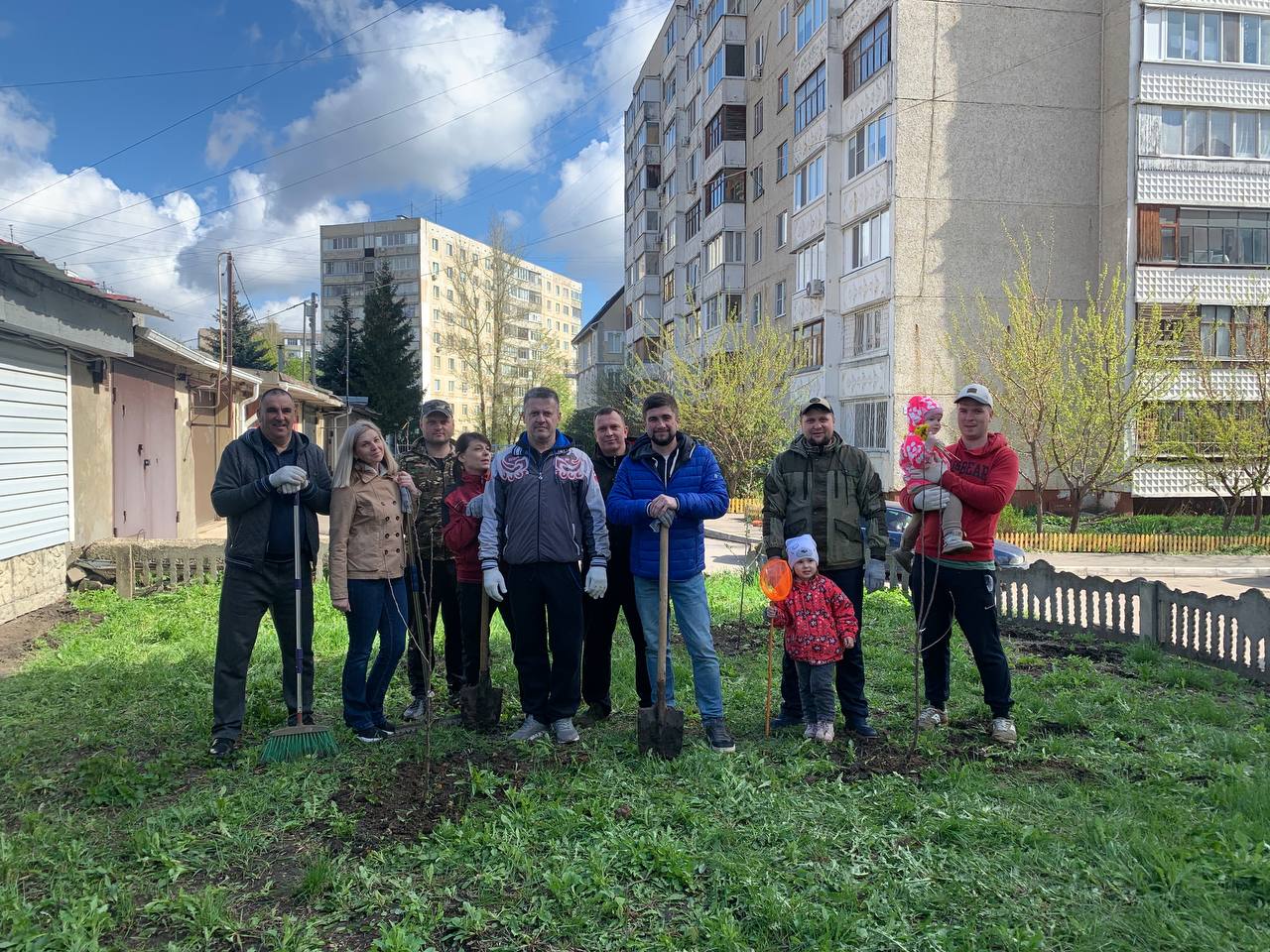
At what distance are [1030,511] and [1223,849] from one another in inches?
865

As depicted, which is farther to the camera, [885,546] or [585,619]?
[585,619]

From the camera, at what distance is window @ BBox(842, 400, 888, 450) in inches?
984

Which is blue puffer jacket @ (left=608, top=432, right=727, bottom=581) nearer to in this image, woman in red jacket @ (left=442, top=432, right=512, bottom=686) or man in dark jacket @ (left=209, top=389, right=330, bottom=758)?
woman in red jacket @ (left=442, top=432, right=512, bottom=686)

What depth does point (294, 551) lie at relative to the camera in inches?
209

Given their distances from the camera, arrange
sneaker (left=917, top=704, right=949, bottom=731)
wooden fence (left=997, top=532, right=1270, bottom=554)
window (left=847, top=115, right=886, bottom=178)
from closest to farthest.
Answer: sneaker (left=917, top=704, right=949, bottom=731)
wooden fence (left=997, top=532, right=1270, bottom=554)
window (left=847, top=115, right=886, bottom=178)

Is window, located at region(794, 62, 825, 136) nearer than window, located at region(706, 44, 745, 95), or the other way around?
window, located at region(794, 62, 825, 136)

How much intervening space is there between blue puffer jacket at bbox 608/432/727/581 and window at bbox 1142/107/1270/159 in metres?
23.9

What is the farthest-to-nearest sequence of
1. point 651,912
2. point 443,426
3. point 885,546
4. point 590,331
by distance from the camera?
point 590,331 < point 443,426 < point 885,546 < point 651,912

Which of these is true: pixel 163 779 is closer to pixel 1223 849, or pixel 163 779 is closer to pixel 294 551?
pixel 294 551

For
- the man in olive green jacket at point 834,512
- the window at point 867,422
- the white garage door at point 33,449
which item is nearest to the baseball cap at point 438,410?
the man in olive green jacket at point 834,512

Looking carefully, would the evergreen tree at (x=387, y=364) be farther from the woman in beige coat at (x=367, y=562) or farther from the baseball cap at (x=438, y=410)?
the woman in beige coat at (x=367, y=562)

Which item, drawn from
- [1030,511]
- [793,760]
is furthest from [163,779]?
[1030,511]

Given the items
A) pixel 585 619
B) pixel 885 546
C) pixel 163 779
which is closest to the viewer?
pixel 163 779

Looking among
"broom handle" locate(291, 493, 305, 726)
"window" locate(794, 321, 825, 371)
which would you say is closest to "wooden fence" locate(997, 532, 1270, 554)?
"window" locate(794, 321, 825, 371)
